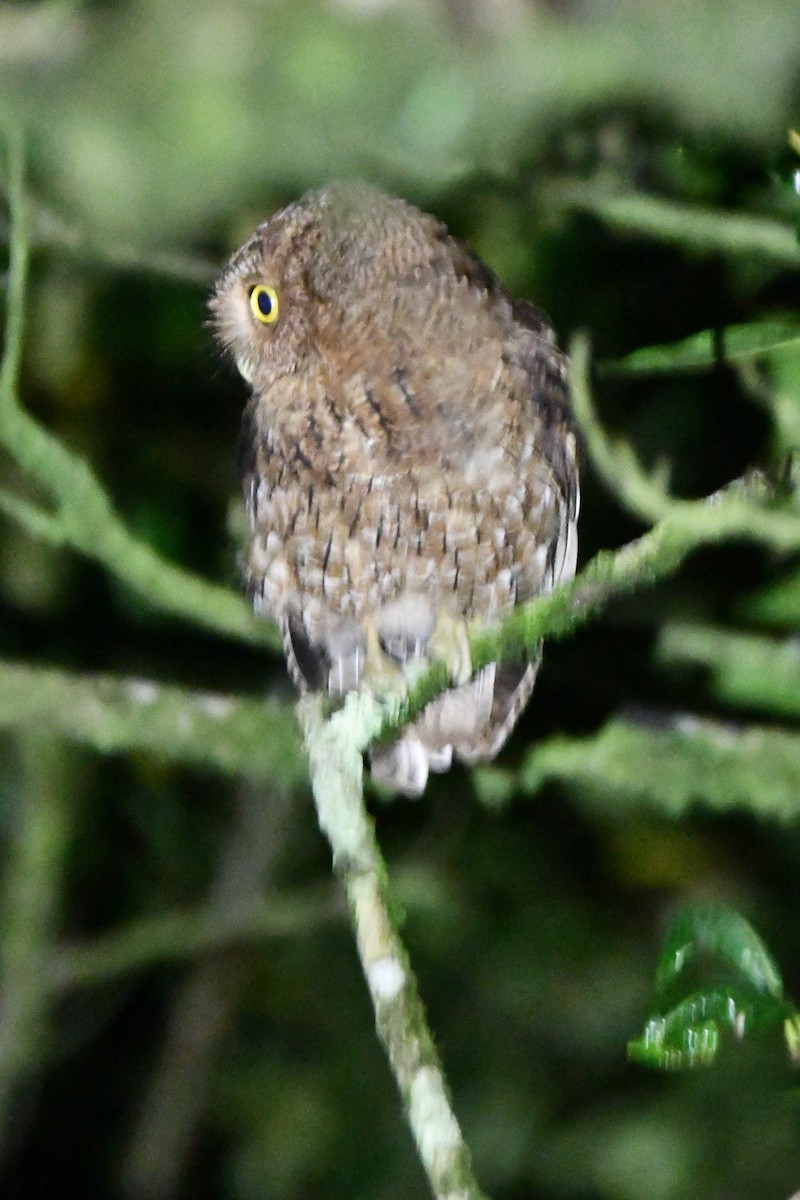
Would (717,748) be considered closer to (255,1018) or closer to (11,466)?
(11,466)

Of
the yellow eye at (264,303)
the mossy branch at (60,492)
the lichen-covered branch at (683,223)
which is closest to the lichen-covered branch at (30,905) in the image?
the mossy branch at (60,492)

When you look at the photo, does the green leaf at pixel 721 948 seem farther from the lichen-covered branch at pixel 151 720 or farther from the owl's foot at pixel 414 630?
the lichen-covered branch at pixel 151 720

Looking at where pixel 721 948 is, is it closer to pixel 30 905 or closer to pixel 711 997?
pixel 711 997

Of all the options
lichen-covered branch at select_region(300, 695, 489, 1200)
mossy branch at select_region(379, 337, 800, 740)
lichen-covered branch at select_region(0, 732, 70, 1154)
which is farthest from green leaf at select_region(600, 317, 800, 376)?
lichen-covered branch at select_region(0, 732, 70, 1154)

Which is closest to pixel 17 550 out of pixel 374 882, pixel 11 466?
pixel 11 466

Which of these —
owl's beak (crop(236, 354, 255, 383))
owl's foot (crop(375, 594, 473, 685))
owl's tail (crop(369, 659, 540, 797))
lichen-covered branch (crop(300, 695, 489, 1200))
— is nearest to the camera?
lichen-covered branch (crop(300, 695, 489, 1200))

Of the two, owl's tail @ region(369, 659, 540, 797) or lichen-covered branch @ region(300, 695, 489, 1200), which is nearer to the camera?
lichen-covered branch @ region(300, 695, 489, 1200)

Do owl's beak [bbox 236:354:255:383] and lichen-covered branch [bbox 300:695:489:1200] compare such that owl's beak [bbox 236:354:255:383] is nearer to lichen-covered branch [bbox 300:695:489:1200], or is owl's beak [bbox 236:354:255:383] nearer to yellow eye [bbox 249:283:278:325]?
yellow eye [bbox 249:283:278:325]
